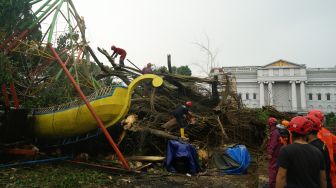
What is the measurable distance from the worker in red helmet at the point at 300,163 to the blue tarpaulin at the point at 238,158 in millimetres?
4508

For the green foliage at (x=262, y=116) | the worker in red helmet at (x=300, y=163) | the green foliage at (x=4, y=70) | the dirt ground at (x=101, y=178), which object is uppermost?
the green foliage at (x=4, y=70)

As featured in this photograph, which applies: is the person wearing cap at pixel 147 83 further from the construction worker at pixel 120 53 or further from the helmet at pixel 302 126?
the helmet at pixel 302 126

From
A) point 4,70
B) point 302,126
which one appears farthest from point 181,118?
point 302,126

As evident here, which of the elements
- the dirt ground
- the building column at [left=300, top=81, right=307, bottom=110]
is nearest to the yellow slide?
the dirt ground

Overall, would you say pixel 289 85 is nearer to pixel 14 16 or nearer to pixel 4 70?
pixel 14 16

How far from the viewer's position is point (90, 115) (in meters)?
7.24

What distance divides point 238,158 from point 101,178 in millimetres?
3622

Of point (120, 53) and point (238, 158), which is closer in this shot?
point (238, 158)

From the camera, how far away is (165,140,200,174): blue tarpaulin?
23.1 feet

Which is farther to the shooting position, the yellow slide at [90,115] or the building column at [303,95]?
the building column at [303,95]

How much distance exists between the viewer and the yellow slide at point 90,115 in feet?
23.7

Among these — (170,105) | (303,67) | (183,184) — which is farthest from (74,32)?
(303,67)

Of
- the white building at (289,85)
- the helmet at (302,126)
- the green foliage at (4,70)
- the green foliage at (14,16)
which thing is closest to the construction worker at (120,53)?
the green foliage at (14,16)

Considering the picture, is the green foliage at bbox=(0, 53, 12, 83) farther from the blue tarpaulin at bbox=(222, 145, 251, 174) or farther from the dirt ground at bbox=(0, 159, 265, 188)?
the blue tarpaulin at bbox=(222, 145, 251, 174)
